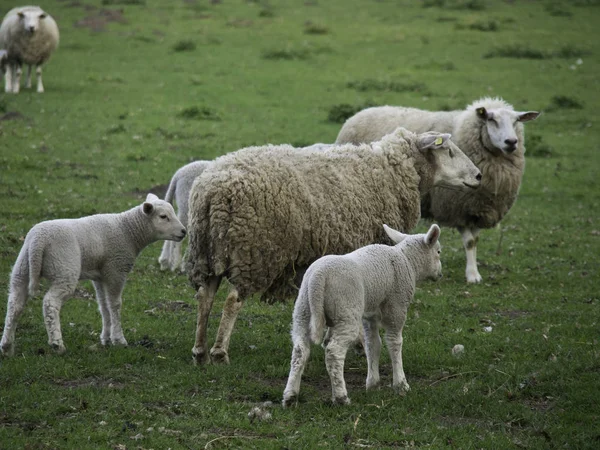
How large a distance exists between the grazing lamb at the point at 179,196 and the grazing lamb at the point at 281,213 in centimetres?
282

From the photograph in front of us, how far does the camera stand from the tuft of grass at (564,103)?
25328 mm

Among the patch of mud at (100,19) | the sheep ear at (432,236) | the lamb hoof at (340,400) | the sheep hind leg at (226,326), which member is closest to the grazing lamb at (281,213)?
the sheep hind leg at (226,326)

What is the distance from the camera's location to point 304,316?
7.19m

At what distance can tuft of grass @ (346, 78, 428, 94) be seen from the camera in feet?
84.5

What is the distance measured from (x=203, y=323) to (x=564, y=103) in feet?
64.2

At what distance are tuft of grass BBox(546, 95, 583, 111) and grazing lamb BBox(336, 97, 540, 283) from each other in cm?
1253

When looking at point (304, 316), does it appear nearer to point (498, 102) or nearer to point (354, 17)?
point (498, 102)

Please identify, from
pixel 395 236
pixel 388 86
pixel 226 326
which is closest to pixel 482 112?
pixel 395 236

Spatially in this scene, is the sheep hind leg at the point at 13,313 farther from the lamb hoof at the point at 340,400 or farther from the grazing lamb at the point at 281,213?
the lamb hoof at the point at 340,400

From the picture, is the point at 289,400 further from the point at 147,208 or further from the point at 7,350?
the point at 147,208

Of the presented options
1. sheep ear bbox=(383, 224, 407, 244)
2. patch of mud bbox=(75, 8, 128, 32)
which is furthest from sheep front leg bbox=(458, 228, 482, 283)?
patch of mud bbox=(75, 8, 128, 32)

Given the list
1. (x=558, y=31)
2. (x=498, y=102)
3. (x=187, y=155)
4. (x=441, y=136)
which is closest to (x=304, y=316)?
(x=441, y=136)

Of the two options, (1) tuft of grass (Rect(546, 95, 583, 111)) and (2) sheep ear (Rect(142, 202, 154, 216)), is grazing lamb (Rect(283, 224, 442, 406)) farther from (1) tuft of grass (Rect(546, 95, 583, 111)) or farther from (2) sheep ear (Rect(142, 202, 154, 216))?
(1) tuft of grass (Rect(546, 95, 583, 111))

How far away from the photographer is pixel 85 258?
28.2ft
